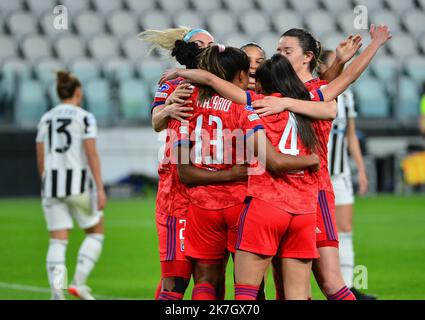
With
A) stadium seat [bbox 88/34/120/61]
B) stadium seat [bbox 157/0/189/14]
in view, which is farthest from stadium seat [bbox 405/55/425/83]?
stadium seat [bbox 88/34/120/61]

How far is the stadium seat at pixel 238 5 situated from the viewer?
71.2 feet

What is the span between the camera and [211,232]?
4.72 meters

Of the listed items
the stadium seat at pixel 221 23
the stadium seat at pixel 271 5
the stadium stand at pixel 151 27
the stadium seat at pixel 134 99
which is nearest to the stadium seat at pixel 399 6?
the stadium stand at pixel 151 27

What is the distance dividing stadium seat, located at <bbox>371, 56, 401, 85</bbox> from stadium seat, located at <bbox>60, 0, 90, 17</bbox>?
678 centimetres

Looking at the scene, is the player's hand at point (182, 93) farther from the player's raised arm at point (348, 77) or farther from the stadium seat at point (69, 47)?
the stadium seat at point (69, 47)

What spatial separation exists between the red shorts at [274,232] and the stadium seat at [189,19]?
16.6 meters

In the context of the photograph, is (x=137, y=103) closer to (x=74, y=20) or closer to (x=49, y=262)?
(x=74, y=20)

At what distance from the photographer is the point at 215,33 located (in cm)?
2081

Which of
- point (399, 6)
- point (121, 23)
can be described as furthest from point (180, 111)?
point (399, 6)

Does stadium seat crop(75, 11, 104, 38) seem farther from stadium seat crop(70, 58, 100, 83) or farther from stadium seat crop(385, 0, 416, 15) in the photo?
stadium seat crop(385, 0, 416, 15)

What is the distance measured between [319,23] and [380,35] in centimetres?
1698
